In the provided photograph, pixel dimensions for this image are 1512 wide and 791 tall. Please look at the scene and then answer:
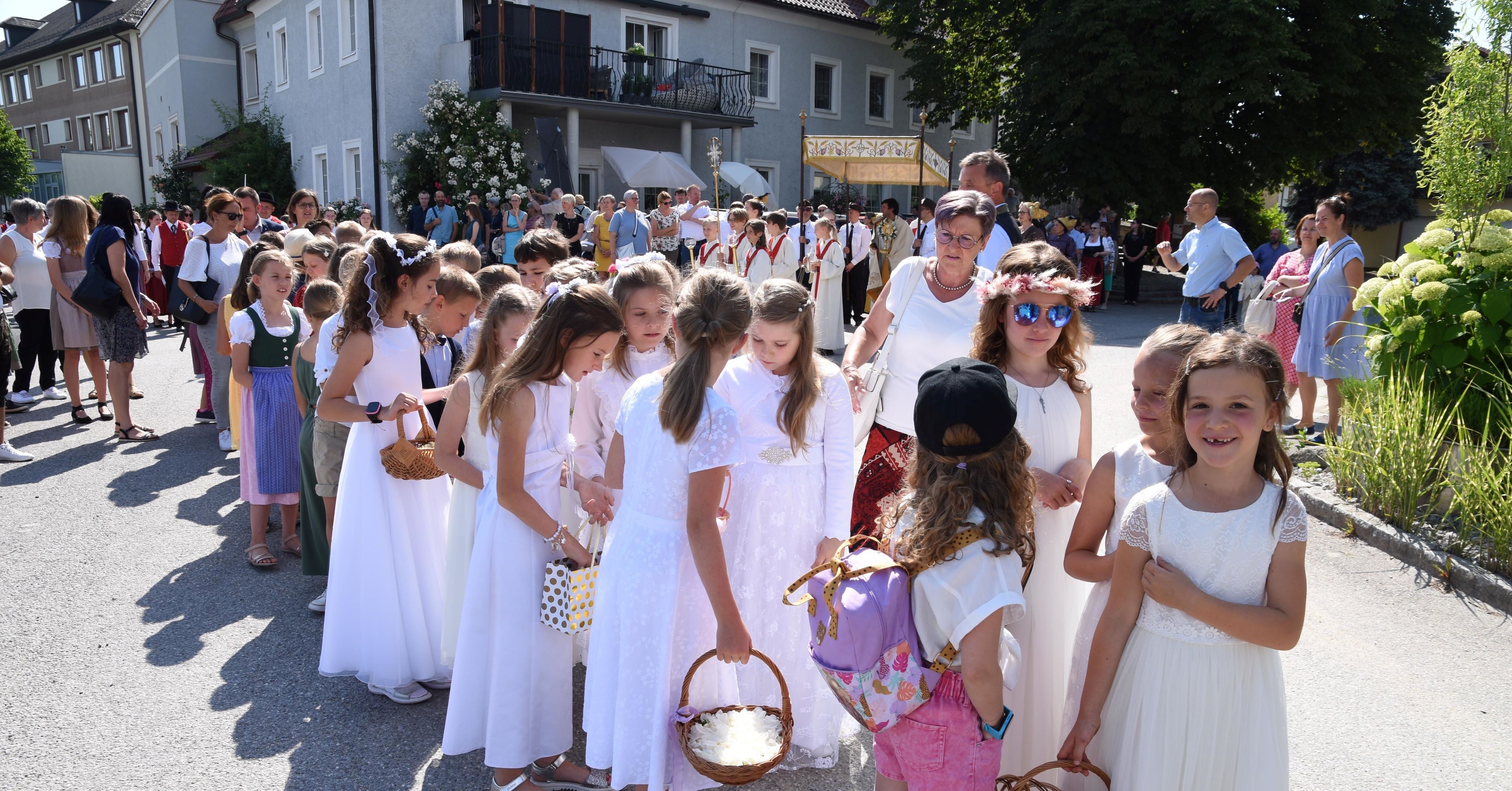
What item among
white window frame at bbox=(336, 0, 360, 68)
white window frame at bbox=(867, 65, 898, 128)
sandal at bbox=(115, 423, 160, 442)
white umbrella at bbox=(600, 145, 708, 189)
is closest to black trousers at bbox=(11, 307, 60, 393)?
sandal at bbox=(115, 423, 160, 442)

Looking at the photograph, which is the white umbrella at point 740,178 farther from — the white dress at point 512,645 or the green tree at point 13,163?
the green tree at point 13,163

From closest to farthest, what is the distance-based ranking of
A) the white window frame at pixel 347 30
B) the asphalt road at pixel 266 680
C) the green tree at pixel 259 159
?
the asphalt road at pixel 266 680 < the white window frame at pixel 347 30 < the green tree at pixel 259 159

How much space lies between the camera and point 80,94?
41625 mm

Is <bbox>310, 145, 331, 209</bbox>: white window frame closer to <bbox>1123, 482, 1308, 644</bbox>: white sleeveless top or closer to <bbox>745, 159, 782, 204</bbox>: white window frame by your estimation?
<bbox>745, 159, 782, 204</bbox>: white window frame

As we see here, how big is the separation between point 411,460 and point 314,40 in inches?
1001

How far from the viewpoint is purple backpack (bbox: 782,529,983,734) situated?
2.08 metres

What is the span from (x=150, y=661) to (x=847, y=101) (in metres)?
28.7

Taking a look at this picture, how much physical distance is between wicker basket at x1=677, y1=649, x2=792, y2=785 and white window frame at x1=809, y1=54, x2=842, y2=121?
1101 inches

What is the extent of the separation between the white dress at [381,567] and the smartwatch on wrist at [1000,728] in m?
2.47

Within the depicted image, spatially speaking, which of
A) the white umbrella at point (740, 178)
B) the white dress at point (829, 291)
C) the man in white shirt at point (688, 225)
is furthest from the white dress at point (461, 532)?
the white umbrella at point (740, 178)

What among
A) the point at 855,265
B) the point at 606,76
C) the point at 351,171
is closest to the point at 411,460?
the point at 855,265

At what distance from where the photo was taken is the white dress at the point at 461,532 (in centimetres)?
341

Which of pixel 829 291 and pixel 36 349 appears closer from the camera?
pixel 36 349

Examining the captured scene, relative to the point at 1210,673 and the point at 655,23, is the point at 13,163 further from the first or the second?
the point at 1210,673
